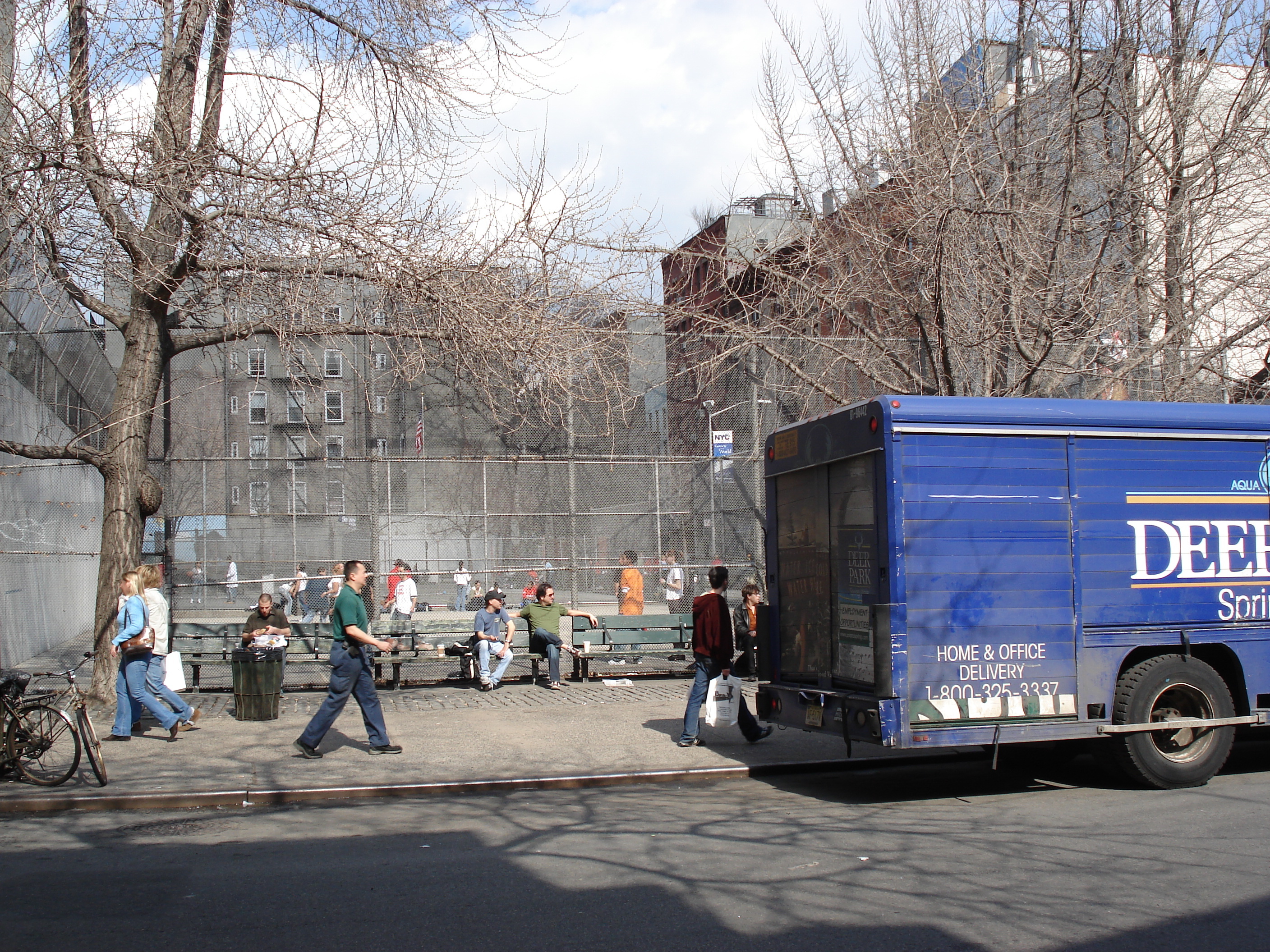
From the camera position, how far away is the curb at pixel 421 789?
7.67 metres

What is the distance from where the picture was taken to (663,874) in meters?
5.75

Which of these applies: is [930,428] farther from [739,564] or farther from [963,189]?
[739,564]

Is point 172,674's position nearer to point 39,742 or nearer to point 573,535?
point 39,742

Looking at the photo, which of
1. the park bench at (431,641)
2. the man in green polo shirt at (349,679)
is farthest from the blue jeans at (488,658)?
the man in green polo shirt at (349,679)

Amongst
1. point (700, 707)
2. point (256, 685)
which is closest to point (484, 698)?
point (256, 685)

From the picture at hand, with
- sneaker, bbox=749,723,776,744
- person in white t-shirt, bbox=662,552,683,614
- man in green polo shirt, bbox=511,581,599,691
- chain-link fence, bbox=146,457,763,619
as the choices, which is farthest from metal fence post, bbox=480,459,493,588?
sneaker, bbox=749,723,776,744

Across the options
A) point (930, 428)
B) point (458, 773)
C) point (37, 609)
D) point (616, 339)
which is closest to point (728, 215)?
point (616, 339)

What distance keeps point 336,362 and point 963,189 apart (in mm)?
11185

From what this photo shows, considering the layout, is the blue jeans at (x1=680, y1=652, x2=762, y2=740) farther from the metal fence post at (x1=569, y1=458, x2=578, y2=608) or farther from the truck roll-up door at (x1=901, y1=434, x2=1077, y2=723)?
the metal fence post at (x1=569, y1=458, x2=578, y2=608)

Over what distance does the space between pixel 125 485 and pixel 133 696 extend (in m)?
2.68

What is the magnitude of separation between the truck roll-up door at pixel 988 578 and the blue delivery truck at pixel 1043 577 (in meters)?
0.01

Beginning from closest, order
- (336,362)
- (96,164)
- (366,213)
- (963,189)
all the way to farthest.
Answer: (96,164), (366,213), (963,189), (336,362)

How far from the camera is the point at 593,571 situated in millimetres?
17406

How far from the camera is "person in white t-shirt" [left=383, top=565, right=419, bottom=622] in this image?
15.7 metres
